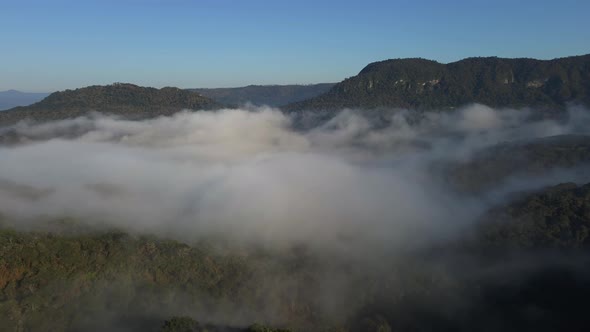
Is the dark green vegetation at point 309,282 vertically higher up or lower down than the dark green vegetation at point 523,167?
lower down

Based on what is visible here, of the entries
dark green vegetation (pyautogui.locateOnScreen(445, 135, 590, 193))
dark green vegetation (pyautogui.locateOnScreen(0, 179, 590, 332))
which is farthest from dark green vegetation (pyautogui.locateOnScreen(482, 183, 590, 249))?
dark green vegetation (pyautogui.locateOnScreen(445, 135, 590, 193))

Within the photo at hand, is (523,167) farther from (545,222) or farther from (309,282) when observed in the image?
(309,282)

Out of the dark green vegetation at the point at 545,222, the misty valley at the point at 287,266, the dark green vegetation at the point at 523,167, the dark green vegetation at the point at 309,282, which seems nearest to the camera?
the dark green vegetation at the point at 309,282

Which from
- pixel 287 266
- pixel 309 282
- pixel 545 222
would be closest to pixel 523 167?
pixel 545 222

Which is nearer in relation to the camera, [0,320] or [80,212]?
[0,320]

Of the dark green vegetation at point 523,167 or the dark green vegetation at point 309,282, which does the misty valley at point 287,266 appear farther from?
the dark green vegetation at point 523,167

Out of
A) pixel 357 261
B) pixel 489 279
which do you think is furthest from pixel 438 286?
pixel 357 261

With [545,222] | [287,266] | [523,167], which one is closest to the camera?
[545,222]

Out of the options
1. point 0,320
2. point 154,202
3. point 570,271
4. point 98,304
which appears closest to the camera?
point 0,320

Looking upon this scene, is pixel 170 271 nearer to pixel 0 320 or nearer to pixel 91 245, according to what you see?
pixel 91 245

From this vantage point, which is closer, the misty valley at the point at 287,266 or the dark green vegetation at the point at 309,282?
the dark green vegetation at the point at 309,282

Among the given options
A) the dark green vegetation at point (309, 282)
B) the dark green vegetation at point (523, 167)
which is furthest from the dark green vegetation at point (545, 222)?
the dark green vegetation at point (523, 167)
